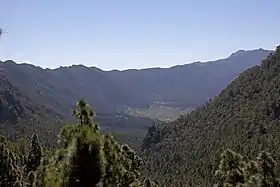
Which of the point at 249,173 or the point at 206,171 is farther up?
the point at 249,173

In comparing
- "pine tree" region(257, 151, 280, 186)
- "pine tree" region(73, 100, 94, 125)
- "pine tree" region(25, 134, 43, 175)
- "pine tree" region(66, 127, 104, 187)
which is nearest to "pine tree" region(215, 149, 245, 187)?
"pine tree" region(257, 151, 280, 186)

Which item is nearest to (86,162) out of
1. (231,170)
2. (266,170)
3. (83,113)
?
(83,113)

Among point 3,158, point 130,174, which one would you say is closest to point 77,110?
point 130,174

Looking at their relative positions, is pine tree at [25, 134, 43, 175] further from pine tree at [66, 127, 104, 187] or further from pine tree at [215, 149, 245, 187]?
pine tree at [66, 127, 104, 187]

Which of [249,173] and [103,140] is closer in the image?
[103,140]

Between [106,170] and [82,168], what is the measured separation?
57.6 inches

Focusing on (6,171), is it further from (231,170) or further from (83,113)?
(83,113)

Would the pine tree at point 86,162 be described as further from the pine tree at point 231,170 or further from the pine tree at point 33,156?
the pine tree at point 33,156

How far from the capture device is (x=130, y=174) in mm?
31953

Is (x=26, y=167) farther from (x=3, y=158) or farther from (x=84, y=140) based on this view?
(x=84, y=140)

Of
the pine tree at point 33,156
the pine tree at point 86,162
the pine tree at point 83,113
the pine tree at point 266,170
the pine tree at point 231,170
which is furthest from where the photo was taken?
the pine tree at point 33,156

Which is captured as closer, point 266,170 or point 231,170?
point 266,170

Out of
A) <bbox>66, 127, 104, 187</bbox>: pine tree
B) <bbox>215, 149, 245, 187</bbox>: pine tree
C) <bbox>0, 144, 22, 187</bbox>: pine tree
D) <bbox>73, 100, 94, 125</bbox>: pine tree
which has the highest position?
<bbox>73, 100, 94, 125</bbox>: pine tree

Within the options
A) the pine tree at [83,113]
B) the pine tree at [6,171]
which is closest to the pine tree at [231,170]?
the pine tree at [83,113]
